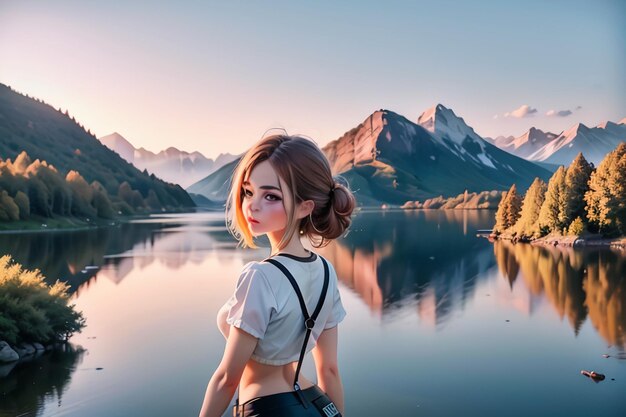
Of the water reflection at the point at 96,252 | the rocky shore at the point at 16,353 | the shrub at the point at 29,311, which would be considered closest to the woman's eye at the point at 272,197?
the rocky shore at the point at 16,353

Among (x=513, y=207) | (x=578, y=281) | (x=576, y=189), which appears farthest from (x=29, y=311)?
(x=513, y=207)

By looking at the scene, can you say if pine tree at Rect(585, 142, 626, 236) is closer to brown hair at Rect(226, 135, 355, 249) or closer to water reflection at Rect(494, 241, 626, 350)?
water reflection at Rect(494, 241, 626, 350)

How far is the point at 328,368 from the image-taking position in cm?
309

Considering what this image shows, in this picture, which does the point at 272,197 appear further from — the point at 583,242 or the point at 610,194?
the point at 583,242

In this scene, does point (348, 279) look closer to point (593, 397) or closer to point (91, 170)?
point (593, 397)

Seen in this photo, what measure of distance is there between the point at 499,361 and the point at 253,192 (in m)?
18.8

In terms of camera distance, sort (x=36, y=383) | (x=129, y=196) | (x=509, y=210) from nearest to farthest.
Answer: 1. (x=36, y=383)
2. (x=509, y=210)
3. (x=129, y=196)

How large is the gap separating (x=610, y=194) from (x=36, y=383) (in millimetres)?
49977

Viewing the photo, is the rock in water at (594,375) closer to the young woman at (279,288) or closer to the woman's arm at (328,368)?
the woman's arm at (328,368)

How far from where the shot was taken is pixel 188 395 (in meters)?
15.8

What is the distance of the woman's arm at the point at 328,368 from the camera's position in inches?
121

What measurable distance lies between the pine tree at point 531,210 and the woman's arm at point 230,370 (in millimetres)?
62210

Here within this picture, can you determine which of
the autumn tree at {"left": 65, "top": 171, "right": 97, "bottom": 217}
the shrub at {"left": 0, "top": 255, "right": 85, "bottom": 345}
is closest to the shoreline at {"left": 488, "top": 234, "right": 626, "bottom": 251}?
the shrub at {"left": 0, "top": 255, "right": 85, "bottom": 345}

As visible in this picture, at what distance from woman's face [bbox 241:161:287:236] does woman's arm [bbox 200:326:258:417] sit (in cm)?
53
